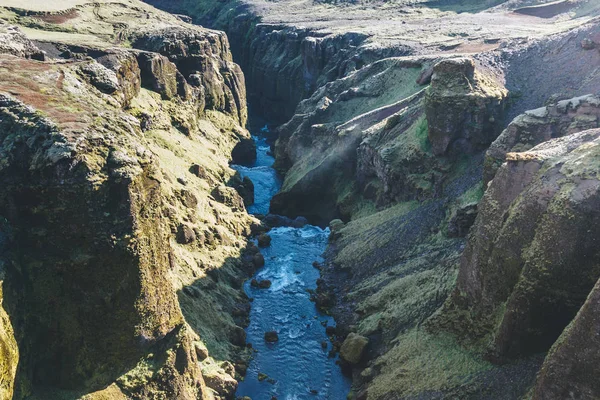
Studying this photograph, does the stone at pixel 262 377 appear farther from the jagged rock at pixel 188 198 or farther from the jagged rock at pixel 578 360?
the jagged rock at pixel 578 360

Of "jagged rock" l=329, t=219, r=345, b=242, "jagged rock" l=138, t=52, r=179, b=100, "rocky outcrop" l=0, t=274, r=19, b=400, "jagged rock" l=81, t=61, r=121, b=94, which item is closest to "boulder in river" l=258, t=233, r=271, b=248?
"jagged rock" l=329, t=219, r=345, b=242

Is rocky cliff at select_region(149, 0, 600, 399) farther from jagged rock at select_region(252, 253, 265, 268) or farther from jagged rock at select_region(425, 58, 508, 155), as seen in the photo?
jagged rock at select_region(252, 253, 265, 268)

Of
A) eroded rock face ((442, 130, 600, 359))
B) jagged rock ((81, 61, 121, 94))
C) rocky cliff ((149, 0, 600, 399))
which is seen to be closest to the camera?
eroded rock face ((442, 130, 600, 359))

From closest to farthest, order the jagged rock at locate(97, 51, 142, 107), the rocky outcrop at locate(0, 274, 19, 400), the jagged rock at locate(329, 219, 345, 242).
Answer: the rocky outcrop at locate(0, 274, 19, 400) < the jagged rock at locate(329, 219, 345, 242) < the jagged rock at locate(97, 51, 142, 107)

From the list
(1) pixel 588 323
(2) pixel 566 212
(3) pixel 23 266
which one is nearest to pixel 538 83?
(2) pixel 566 212

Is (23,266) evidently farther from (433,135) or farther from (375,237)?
(433,135)

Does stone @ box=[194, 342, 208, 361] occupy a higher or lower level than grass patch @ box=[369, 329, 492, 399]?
lower

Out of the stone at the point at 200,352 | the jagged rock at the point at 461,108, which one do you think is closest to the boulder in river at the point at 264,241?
the jagged rock at the point at 461,108
